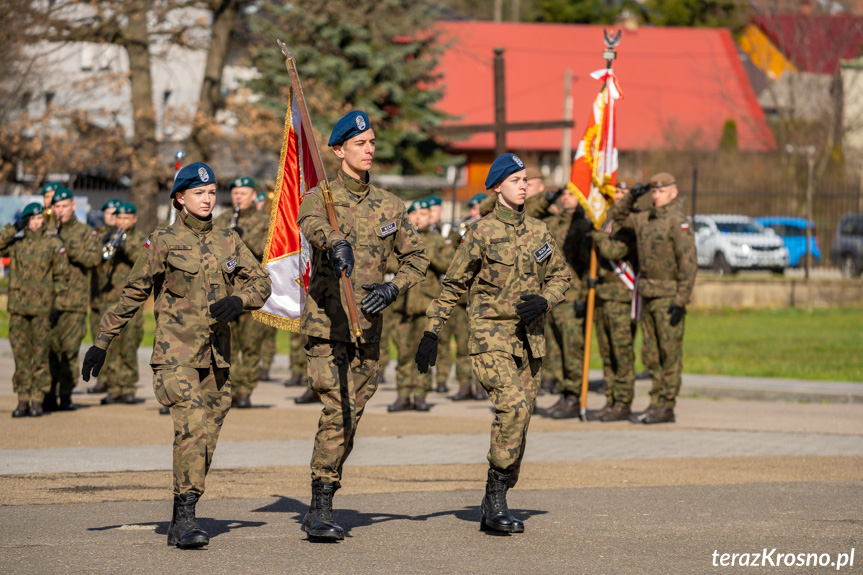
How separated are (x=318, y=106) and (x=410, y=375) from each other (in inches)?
763

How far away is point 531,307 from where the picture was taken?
23.1 feet

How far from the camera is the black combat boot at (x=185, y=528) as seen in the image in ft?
21.0

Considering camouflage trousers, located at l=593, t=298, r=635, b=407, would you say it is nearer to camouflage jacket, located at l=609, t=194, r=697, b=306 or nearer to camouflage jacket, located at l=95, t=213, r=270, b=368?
camouflage jacket, located at l=609, t=194, r=697, b=306

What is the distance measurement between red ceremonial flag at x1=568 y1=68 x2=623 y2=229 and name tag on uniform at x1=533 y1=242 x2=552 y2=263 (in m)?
5.04

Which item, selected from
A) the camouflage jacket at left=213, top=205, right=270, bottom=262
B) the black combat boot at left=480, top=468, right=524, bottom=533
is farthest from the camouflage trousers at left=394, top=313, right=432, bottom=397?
the black combat boot at left=480, top=468, right=524, bottom=533

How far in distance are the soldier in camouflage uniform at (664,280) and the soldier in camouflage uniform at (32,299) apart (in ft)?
19.0

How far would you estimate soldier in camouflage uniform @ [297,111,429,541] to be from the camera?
675 cm

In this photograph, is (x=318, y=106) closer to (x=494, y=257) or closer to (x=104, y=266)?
(x=104, y=266)

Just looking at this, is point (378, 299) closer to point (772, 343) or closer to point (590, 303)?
point (590, 303)

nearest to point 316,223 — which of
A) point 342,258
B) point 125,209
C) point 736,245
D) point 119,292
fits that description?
point 342,258

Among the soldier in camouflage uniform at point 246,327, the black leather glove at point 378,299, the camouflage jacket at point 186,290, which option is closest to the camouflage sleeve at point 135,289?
the camouflage jacket at point 186,290

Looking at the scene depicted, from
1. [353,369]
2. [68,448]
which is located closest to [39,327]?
[68,448]

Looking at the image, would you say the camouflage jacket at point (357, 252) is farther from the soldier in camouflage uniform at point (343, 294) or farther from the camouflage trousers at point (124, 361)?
the camouflage trousers at point (124, 361)

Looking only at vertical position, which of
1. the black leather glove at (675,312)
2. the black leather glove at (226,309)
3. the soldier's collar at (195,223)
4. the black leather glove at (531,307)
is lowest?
the black leather glove at (675,312)
